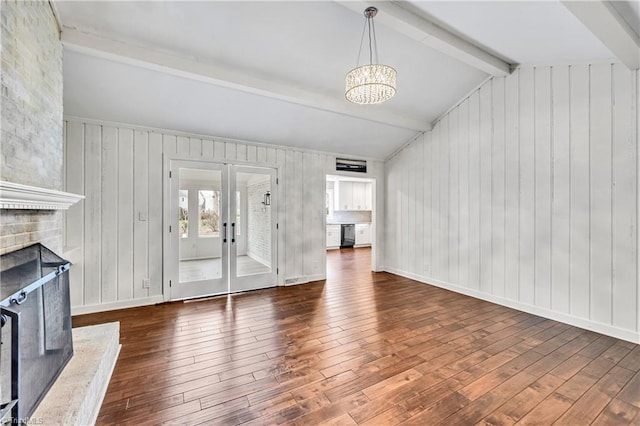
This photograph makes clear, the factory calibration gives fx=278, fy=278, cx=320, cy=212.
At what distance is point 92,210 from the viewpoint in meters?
3.71

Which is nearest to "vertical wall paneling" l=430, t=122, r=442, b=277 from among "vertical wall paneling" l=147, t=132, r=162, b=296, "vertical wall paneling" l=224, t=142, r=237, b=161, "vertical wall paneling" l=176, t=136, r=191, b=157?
"vertical wall paneling" l=224, t=142, r=237, b=161

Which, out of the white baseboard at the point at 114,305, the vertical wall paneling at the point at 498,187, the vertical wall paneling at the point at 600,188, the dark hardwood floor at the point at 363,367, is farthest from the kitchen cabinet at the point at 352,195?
the vertical wall paneling at the point at 600,188

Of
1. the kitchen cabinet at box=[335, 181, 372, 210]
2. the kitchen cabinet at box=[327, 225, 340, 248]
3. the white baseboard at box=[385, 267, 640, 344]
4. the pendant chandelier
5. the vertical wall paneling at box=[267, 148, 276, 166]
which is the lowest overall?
the white baseboard at box=[385, 267, 640, 344]

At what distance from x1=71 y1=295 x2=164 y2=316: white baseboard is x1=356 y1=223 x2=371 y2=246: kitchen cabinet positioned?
7.20 metres

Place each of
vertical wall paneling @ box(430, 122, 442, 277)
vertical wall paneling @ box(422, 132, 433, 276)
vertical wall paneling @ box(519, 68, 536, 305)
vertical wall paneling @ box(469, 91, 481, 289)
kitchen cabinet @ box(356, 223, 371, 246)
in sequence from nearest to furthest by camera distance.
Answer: vertical wall paneling @ box(519, 68, 536, 305) → vertical wall paneling @ box(469, 91, 481, 289) → vertical wall paneling @ box(430, 122, 442, 277) → vertical wall paneling @ box(422, 132, 433, 276) → kitchen cabinet @ box(356, 223, 371, 246)

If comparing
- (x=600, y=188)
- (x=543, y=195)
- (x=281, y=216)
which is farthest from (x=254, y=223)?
(x=600, y=188)

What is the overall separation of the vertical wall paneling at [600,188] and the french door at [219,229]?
437 cm

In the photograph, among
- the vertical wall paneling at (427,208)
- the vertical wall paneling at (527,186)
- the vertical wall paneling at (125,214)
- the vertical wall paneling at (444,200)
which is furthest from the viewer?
the vertical wall paneling at (427,208)

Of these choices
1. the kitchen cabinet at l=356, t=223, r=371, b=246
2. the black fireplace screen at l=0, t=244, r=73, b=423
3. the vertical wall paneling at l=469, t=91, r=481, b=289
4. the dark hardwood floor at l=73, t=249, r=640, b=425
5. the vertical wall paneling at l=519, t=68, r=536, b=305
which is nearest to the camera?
the black fireplace screen at l=0, t=244, r=73, b=423

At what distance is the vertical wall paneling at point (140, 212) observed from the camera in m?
3.97

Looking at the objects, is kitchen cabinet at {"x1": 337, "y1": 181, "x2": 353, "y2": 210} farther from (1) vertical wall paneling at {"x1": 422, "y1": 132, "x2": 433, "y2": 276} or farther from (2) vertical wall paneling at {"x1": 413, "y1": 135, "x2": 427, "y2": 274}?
(1) vertical wall paneling at {"x1": 422, "y1": 132, "x2": 433, "y2": 276}

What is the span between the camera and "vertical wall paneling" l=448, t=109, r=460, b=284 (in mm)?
4691

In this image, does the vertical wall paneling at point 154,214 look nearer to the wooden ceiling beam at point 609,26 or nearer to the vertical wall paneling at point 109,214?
the vertical wall paneling at point 109,214

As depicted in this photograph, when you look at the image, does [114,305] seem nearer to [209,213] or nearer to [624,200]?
[209,213]
